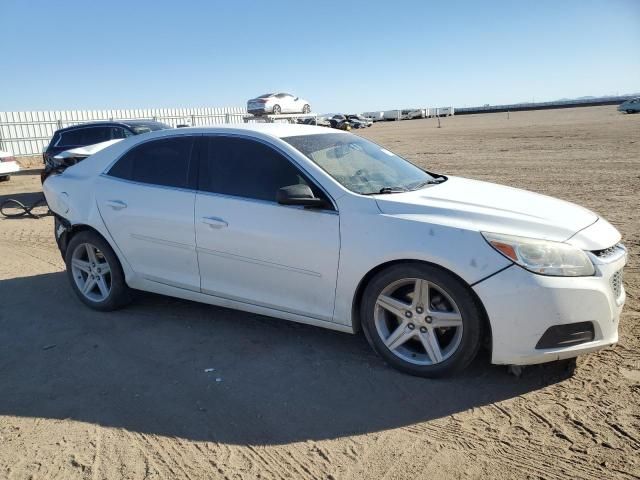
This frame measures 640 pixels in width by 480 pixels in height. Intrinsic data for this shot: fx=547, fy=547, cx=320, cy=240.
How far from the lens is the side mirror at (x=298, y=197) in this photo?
389 cm

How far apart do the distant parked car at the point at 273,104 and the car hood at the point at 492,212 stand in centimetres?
2232

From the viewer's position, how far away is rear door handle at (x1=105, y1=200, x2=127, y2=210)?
4941 mm

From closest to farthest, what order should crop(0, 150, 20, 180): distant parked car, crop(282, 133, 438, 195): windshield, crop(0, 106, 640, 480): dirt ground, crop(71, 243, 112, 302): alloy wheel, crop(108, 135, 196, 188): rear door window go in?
crop(0, 106, 640, 480): dirt ground < crop(282, 133, 438, 195): windshield < crop(108, 135, 196, 188): rear door window < crop(71, 243, 112, 302): alloy wheel < crop(0, 150, 20, 180): distant parked car

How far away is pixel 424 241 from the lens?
3555 mm

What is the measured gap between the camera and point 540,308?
3314 mm

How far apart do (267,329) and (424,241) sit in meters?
1.79

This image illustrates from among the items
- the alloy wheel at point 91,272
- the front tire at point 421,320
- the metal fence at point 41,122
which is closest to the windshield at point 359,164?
the front tire at point 421,320

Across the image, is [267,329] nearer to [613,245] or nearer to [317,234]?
[317,234]

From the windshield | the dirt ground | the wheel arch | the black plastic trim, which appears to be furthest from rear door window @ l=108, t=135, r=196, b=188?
the black plastic trim

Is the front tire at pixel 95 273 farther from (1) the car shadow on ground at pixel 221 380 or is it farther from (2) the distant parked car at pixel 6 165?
(2) the distant parked car at pixel 6 165

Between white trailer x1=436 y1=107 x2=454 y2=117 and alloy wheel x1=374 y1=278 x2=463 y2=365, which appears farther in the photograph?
white trailer x1=436 y1=107 x2=454 y2=117

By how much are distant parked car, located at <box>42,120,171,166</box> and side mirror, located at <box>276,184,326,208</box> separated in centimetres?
984

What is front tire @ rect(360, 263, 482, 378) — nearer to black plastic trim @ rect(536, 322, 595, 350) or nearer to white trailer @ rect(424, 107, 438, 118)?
black plastic trim @ rect(536, 322, 595, 350)

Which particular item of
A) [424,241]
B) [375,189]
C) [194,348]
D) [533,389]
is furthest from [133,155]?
[533,389]
